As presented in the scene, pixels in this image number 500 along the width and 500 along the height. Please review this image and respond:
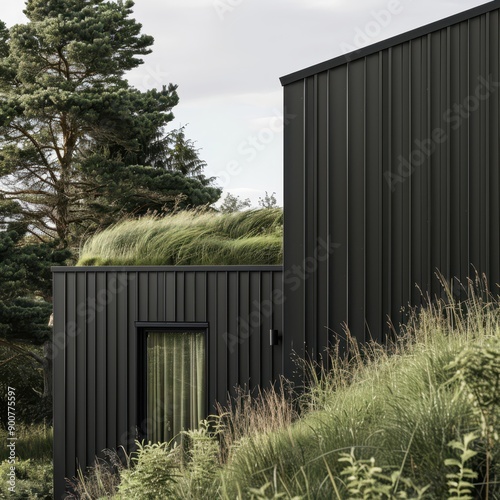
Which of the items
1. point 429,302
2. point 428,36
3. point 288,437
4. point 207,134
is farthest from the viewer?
point 207,134

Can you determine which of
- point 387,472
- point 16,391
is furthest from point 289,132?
point 16,391

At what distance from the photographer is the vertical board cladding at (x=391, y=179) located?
7.06 meters

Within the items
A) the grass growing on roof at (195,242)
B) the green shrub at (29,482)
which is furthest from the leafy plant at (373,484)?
the green shrub at (29,482)

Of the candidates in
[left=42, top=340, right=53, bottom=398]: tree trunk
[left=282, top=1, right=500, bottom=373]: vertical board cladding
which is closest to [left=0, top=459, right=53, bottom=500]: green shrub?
[left=42, top=340, right=53, bottom=398]: tree trunk

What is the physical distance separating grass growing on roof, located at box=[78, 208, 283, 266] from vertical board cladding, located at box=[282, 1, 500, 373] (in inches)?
43.2

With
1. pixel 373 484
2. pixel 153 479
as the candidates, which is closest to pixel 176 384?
pixel 153 479

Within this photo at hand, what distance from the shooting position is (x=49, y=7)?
2014 cm

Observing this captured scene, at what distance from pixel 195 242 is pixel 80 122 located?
37.6ft

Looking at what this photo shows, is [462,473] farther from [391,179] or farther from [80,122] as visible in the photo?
[80,122]

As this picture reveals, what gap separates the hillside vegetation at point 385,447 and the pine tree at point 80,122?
44.9ft

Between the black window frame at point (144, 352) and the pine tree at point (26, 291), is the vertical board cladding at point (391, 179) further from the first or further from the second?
the pine tree at point (26, 291)

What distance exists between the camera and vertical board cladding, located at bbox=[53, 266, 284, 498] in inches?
311

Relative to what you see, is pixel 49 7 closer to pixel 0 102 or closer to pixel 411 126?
pixel 0 102

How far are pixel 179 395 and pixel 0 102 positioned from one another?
13444 millimetres
